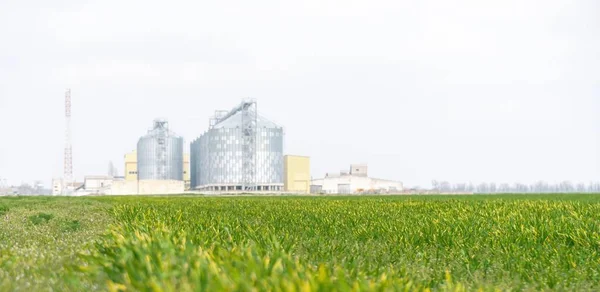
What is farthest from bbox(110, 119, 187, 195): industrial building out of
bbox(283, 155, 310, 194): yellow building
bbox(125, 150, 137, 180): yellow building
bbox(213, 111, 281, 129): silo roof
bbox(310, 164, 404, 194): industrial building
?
bbox(310, 164, 404, 194): industrial building

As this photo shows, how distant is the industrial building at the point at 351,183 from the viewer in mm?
161125

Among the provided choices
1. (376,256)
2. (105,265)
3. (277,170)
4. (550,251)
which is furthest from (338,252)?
(277,170)

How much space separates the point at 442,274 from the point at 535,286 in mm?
1128

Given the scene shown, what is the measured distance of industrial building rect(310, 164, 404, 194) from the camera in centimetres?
16112

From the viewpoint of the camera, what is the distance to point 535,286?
276 inches

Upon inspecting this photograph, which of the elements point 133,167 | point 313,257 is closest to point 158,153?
point 133,167

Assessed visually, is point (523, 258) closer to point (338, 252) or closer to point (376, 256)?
point (376, 256)

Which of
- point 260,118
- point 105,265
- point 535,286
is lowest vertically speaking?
point 535,286

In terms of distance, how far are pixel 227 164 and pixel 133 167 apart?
4141cm

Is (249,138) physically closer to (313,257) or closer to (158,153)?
(158,153)

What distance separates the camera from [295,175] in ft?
480

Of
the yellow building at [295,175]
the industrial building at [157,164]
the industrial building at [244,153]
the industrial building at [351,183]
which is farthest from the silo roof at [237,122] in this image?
the industrial building at [351,183]

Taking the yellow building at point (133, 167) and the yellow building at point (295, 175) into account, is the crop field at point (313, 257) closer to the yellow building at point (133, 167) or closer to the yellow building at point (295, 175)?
the yellow building at point (295, 175)

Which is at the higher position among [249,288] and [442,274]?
[249,288]
